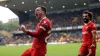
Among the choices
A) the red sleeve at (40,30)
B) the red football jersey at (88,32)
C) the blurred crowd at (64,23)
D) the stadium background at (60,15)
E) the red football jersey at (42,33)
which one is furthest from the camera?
the blurred crowd at (64,23)

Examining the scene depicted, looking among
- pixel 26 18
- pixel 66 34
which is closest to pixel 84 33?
pixel 66 34

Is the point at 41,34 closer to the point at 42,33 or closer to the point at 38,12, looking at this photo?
the point at 42,33

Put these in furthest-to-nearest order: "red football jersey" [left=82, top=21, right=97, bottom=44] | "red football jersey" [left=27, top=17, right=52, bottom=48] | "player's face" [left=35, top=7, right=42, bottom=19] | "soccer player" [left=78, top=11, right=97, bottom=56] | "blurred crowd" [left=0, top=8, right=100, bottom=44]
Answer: "blurred crowd" [left=0, top=8, right=100, bottom=44] < "red football jersey" [left=82, top=21, right=97, bottom=44] < "soccer player" [left=78, top=11, right=97, bottom=56] < "player's face" [left=35, top=7, right=42, bottom=19] < "red football jersey" [left=27, top=17, right=52, bottom=48]

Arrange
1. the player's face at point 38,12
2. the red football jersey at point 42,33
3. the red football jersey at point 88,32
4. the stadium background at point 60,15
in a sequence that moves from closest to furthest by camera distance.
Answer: the red football jersey at point 42,33, the player's face at point 38,12, the red football jersey at point 88,32, the stadium background at point 60,15

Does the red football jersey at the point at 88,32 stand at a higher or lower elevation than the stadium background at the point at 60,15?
higher

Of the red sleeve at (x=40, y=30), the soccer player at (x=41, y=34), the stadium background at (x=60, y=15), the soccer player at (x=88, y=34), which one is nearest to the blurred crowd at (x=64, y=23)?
the stadium background at (x=60, y=15)

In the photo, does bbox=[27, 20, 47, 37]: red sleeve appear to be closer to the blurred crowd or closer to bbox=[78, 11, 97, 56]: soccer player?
bbox=[78, 11, 97, 56]: soccer player

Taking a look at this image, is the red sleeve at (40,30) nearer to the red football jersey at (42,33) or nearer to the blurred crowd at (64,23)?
the red football jersey at (42,33)

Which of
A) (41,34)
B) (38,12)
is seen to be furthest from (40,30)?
(38,12)

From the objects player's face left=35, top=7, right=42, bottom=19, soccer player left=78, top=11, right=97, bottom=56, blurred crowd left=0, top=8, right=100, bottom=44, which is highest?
player's face left=35, top=7, right=42, bottom=19

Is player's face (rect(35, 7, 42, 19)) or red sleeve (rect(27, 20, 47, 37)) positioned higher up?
player's face (rect(35, 7, 42, 19))

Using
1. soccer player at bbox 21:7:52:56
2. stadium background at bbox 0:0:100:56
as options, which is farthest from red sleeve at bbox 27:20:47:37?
stadium background at bbox 0:0:100:56

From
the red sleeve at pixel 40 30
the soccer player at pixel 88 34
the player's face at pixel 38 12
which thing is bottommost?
the soccer player at pixel 88 34

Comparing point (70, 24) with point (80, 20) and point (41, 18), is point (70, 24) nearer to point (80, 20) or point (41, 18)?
point (80, 20)
